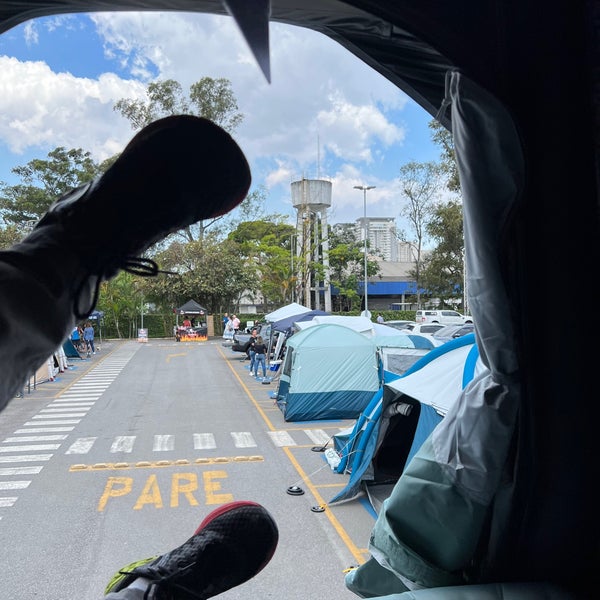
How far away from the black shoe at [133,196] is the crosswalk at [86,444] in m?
6.39

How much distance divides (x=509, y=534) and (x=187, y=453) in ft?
23.7

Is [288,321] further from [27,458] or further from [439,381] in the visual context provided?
[439,381]

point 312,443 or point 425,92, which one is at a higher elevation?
point 425,92

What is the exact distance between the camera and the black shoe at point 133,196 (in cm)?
145

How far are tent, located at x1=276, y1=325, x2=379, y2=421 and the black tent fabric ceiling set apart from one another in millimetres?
8840

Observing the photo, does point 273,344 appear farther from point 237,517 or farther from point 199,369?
point 237,517

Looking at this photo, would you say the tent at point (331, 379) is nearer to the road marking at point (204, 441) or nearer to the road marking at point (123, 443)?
the road marking at point (204, 441)

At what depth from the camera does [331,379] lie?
10.8 m

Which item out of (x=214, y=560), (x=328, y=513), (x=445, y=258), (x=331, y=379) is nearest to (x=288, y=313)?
(x=331, y=379)

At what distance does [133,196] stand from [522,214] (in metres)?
1.22

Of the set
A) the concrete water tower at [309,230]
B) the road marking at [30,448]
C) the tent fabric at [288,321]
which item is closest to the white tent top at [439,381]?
the road marking at [30,448]

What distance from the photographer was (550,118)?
5.61ft

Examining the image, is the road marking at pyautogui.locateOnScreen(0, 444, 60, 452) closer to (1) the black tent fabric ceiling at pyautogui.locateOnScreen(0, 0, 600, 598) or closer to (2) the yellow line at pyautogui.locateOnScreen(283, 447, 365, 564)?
(2) the yellow line at pyautogui.locateOnScreen(283, 447, 365, 564)

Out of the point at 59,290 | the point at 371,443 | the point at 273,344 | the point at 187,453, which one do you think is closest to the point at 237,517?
the point at 59,290
